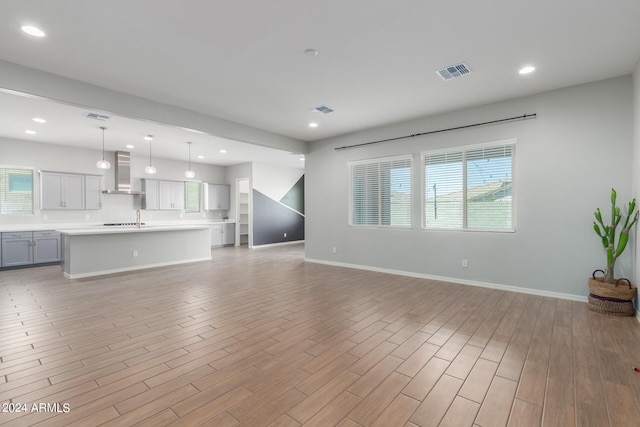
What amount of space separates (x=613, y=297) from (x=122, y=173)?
33.3 feet

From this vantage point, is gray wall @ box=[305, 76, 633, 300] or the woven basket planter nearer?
the woven basket planter

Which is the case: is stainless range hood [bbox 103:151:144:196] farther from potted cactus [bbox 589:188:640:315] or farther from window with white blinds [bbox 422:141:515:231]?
potted cactus [bbox 589:188:640:315]

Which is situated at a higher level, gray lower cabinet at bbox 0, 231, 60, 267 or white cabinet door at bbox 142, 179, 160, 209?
white cabinet door at bbox 142, 179, 160, 209

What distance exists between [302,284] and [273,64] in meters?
3.36

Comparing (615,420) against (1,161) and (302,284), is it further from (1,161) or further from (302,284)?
(1,161)

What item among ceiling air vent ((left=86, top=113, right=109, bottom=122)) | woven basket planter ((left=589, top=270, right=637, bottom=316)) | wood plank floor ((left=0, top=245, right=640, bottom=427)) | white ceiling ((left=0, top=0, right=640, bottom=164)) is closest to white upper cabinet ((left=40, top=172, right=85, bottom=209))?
white ceiling ((left=0, top=0, right=640, bottom=164))

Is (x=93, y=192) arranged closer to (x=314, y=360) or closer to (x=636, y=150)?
(x=314, y=360)

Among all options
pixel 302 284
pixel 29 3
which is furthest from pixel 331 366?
pixel 29 3

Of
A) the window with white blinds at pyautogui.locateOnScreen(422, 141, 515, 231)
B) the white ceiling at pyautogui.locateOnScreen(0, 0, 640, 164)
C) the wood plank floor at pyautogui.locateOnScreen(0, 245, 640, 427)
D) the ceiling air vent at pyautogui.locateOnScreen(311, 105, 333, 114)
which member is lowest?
the wood plank floor at pyautogui.locateOnScreen(0, 245, 640, 427)

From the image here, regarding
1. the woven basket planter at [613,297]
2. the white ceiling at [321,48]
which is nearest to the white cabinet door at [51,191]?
the white ceiling at [321,48]

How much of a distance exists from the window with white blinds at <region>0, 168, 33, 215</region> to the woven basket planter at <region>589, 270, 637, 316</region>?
10773 mm

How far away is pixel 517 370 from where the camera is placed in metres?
2.27

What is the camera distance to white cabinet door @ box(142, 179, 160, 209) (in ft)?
27.7

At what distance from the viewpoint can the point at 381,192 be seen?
19.6 ft
